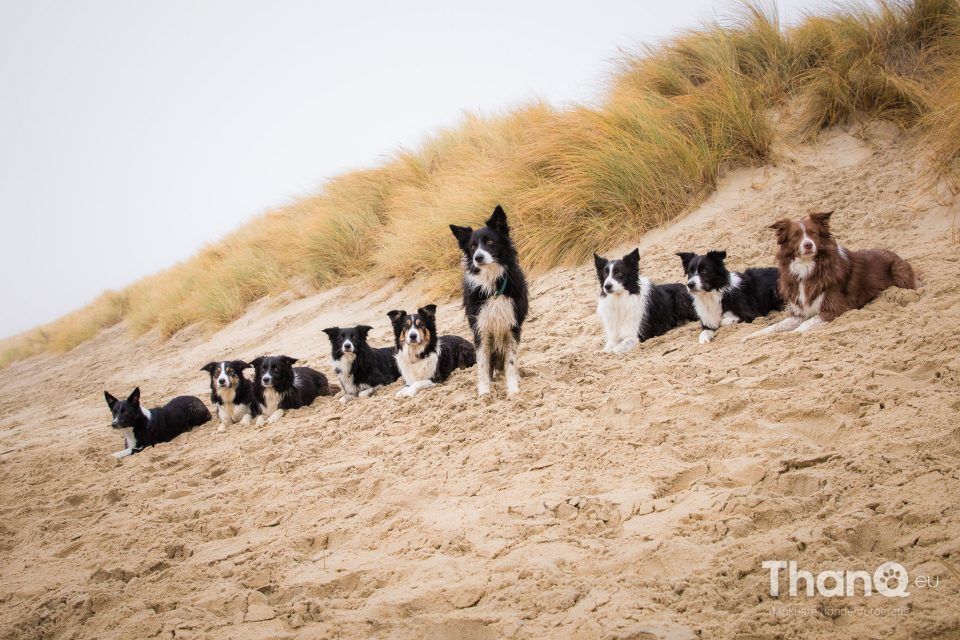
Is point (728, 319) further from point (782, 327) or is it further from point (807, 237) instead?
point (807, 237)

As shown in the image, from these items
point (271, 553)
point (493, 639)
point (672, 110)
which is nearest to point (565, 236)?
point (672, 110)

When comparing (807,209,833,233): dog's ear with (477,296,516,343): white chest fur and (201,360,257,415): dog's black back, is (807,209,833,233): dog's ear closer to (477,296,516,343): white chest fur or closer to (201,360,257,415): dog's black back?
(477,296,516,343): white chest fur

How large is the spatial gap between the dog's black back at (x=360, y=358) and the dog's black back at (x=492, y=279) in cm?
179

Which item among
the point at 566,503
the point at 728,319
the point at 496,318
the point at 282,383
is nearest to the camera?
the point at 566,503

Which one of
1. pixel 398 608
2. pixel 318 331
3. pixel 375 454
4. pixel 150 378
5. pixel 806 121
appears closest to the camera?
pixel 398 608

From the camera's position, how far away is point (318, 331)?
10.1 metres

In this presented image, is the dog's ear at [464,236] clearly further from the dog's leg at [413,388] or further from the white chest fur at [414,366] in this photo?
the dog's leg at [413,388]

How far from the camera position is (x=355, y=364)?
671 centimetres

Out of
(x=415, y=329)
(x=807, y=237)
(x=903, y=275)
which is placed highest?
(x=415, y=329)

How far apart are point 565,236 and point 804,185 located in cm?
292

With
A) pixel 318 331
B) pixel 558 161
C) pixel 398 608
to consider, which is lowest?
pixel 398 608

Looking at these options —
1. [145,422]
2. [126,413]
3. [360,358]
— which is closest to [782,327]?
[360,358]

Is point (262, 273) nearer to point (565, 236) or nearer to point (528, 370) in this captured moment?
point (565, 236)

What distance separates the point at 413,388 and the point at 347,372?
1.02 meters
